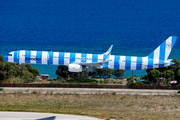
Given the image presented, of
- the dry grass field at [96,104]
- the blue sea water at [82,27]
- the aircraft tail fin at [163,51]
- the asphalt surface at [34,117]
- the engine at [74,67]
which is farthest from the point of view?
the blue sea water at [82,27]

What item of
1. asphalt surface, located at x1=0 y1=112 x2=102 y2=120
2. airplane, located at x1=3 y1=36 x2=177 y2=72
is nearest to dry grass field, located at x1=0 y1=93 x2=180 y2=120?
asphalt surface, located at x1=0 y1=112 x2=102 y2=120

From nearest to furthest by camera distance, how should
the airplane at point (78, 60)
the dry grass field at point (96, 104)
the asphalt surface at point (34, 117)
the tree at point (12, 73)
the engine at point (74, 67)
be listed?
Answer: the asphalt surface at point (34, 117), the dry grass field at point (96, 104), the engine at point (74, 67), the airplane at point (78, 60), the tree at point (12, 73)

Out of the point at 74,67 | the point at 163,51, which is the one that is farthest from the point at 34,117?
the point at 163,51

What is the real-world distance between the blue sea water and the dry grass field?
7323 centimetres

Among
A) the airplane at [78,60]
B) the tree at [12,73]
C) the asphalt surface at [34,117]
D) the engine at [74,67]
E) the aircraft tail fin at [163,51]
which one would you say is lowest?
the asphalt surface at [34,117]

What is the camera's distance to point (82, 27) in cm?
13838

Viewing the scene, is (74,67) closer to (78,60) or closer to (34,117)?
(78,60)

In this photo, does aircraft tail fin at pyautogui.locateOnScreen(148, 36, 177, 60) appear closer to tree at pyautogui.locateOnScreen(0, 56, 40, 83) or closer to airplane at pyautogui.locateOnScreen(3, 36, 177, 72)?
airplane at pyautogui.locateOnScreen(3, 36, 177, 72)

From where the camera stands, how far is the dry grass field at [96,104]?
119ft

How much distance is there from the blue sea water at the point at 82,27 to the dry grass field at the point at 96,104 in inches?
2883

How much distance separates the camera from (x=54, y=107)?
128ft

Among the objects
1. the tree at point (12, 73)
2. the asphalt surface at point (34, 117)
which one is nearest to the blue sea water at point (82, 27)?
the tree at point (12, 73)

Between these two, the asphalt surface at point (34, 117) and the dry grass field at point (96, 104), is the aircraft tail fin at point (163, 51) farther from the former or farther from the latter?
the asphalt surface at point (34, 117)

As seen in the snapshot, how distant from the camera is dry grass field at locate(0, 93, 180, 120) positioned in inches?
1428
